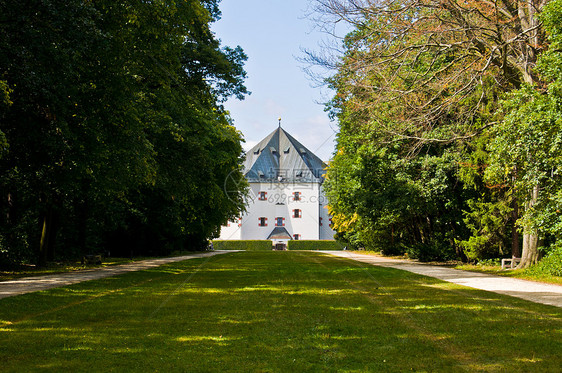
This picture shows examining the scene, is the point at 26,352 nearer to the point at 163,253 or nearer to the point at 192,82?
the point at 192,82

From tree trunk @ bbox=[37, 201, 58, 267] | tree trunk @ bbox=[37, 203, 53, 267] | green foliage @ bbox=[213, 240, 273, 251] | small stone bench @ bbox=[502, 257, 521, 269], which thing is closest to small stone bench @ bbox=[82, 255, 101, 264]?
tree trunk @ bbox=[37, 201, 58, 267]

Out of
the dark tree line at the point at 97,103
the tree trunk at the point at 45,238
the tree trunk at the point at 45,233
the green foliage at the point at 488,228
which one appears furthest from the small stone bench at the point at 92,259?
the green foliage at the point at 488,228

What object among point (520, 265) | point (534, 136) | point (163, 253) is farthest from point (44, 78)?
point (163, 253)

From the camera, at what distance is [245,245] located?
68.9 m

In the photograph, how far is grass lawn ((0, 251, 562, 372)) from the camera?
17.0 feet

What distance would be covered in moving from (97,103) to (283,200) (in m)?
64.5

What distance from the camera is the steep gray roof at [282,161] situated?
255 ft

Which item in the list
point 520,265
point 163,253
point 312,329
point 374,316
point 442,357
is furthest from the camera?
point 163,253

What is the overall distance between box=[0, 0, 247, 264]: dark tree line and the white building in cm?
5046

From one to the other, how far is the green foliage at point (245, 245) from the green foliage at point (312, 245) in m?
2.97

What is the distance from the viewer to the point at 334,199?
38094mm

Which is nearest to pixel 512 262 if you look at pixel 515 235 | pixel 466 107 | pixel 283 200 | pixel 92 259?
pixel 515 235

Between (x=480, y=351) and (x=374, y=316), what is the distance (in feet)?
8.28

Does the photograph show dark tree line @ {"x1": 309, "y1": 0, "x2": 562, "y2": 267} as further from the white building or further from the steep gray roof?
the steep gray roof
